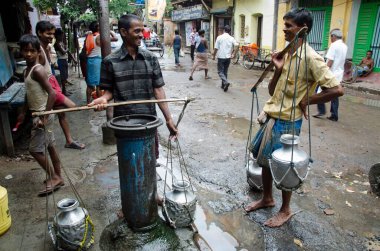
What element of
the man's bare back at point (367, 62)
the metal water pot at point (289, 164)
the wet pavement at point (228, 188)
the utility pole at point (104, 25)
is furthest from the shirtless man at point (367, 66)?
the metal water pot at point (289, 164)

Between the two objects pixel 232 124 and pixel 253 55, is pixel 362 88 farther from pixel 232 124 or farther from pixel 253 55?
pixel 253 55

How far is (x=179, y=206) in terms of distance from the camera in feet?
9.45

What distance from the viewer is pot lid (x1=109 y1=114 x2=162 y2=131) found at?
8.13ft

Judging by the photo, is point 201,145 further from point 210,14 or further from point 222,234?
point 210,14

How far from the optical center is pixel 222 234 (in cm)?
310

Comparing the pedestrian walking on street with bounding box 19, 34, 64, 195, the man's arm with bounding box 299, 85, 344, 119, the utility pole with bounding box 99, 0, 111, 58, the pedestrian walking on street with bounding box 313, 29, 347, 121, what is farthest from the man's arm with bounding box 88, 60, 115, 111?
A: the pedestrian walking on street with bounding box 313, 29, 347, 121

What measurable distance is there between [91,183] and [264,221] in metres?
2.21

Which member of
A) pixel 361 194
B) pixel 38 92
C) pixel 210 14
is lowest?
pixel 361 194

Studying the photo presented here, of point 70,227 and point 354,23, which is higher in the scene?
point 354,23

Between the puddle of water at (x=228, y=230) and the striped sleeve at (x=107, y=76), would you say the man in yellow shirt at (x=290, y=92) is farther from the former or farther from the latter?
the striped sleeve at (x=107, y=76)

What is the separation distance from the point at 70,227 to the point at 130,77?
4.75 ft

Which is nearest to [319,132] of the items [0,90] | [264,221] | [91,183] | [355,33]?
[264,221]

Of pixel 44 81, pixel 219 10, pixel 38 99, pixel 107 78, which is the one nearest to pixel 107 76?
pixel 107 78

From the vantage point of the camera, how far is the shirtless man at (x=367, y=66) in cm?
1094
